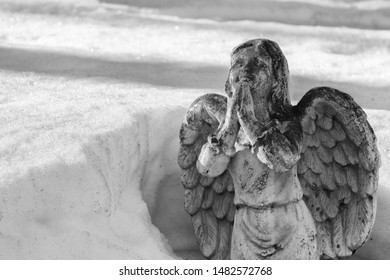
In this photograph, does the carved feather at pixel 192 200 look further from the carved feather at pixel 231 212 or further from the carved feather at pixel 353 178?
the carved feather at pixel 353 178

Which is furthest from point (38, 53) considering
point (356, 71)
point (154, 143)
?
point (356, 71)

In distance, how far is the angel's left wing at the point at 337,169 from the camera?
3.04m

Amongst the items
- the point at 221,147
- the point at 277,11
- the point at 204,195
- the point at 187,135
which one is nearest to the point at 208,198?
the point at 204,195

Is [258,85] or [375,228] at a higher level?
[258,85]

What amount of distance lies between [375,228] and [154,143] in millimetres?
948

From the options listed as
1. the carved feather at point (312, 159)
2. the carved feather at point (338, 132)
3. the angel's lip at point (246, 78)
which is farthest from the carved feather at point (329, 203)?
the angel's lip at point (246, 78)

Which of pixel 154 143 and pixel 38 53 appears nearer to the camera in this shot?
pixel 154 143

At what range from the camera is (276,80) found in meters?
2.98

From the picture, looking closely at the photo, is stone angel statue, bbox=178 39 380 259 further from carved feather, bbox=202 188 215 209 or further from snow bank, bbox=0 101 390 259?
snow bank, bbox=0 101 390 259

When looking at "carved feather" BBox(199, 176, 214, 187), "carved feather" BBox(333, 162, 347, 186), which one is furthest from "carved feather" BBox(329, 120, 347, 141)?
"carved feather" BBox(199, 176, 214, 187)

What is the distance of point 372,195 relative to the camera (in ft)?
10.1

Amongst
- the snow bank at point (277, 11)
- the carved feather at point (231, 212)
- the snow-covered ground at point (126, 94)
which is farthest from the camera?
the snow bank at point (277, 11)
